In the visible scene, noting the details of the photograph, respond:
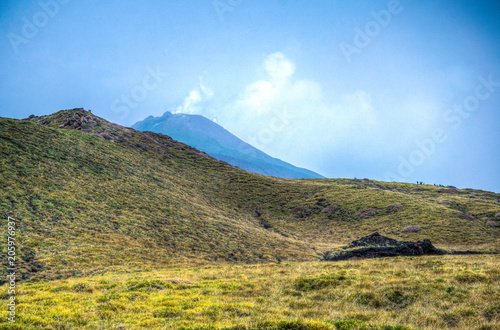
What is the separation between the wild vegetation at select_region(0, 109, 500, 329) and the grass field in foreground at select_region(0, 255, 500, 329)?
101mm

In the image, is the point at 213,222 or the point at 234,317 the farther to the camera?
the point at 213,222

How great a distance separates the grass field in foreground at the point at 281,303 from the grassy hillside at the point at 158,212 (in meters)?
10.7

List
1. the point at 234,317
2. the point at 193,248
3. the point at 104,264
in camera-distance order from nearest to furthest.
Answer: the point at 234,317, the point at 104,264, the point at 193,248

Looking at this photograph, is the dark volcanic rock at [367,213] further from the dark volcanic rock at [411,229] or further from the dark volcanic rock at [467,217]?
the dark volcanic rock at [467,217]

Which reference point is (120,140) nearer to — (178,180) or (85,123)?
(85,123)

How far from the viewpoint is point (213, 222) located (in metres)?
49.4

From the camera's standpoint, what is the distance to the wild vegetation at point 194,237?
1135 cm

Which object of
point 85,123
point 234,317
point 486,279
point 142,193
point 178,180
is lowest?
point 234,317

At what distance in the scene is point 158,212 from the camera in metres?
45.4

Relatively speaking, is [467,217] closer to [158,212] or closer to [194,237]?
[194,237]

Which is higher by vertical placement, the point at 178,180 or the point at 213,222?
the point at 178,180

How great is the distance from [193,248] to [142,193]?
2111 cm

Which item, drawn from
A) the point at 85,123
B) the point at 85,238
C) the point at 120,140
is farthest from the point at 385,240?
the point at 85,123

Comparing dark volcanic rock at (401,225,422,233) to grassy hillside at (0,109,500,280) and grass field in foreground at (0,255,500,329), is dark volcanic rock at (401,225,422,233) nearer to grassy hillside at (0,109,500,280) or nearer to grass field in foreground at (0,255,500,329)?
grassy hillside at (0,109,500,280)
